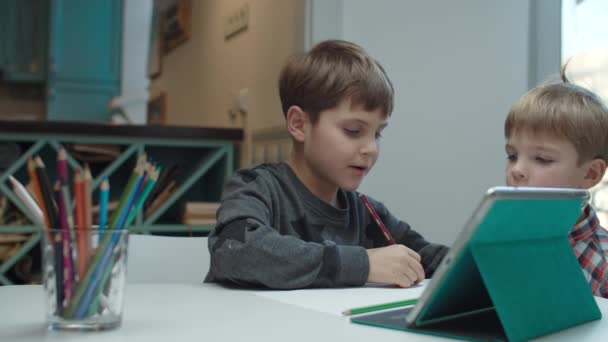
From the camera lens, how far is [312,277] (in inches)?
38.8

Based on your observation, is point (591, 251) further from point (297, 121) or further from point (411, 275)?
point (297, 121)

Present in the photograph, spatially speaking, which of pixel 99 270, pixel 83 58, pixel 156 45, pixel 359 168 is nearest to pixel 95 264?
pixel 99 270

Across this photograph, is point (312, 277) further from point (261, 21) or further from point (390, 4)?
point (261, 21)

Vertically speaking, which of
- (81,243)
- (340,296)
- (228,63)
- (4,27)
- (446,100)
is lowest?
(340,296)

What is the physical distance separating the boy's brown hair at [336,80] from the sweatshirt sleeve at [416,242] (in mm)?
212

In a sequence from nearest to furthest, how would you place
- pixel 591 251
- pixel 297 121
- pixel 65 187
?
pixel 65 187 → pixel 591 251 → pixel 297 121

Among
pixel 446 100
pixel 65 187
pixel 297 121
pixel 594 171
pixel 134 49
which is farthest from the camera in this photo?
A: pixel 134 49

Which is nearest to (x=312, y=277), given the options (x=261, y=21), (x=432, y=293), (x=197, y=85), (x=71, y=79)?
(x=432, y=293)

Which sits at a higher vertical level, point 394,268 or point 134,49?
point 134,49

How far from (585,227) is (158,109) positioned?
367 cm

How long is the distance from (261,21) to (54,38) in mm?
3526

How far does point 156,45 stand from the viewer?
15.3 ft

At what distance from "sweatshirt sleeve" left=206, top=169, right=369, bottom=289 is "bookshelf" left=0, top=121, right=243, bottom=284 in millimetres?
1459

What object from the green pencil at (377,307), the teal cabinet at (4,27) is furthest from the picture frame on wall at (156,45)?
the green pencil at (377,307)
